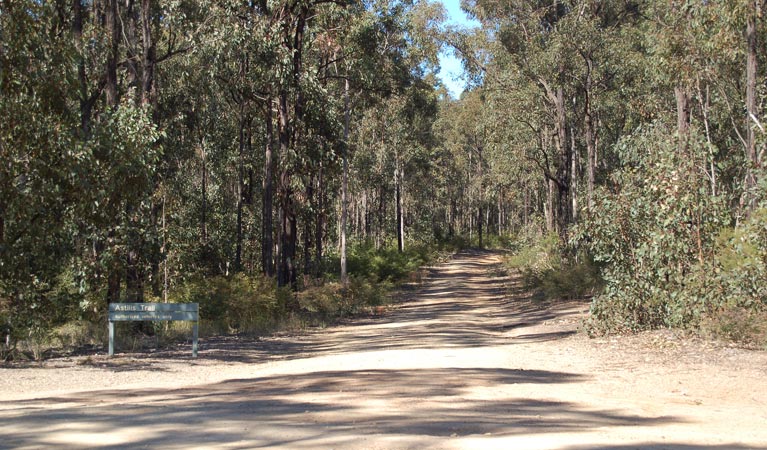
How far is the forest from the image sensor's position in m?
→ 13.6

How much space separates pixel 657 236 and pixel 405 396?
803 centimetres

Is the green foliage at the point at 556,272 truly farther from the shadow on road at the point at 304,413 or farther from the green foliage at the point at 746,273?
the shadow on road at the point at 304,413

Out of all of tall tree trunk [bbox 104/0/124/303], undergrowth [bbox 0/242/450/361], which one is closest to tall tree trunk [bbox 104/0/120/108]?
tall tree trunk [bbox 104/0/124/303]

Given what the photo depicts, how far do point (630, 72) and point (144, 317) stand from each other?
26.8 meters

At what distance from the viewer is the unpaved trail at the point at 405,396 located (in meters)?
6.74

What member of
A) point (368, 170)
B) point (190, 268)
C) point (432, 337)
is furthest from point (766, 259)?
point (368, 170)

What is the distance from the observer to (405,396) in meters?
9.19

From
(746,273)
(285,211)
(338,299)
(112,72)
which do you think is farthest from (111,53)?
(746,273)

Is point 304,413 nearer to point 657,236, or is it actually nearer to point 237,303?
point 657,236

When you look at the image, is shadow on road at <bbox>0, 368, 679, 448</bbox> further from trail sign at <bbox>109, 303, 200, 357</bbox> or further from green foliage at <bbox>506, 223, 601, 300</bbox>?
green foliage at <bbox>506, 223, 601, 300</bbox>

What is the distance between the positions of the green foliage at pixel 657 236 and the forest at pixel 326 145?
0.05 m

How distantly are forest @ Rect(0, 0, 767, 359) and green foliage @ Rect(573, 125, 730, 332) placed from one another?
46 millimetres

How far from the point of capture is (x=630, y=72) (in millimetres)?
34312

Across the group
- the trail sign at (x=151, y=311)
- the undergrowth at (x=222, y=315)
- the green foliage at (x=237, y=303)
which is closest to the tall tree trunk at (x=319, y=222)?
the undergrowth at (x=222, y=315)
